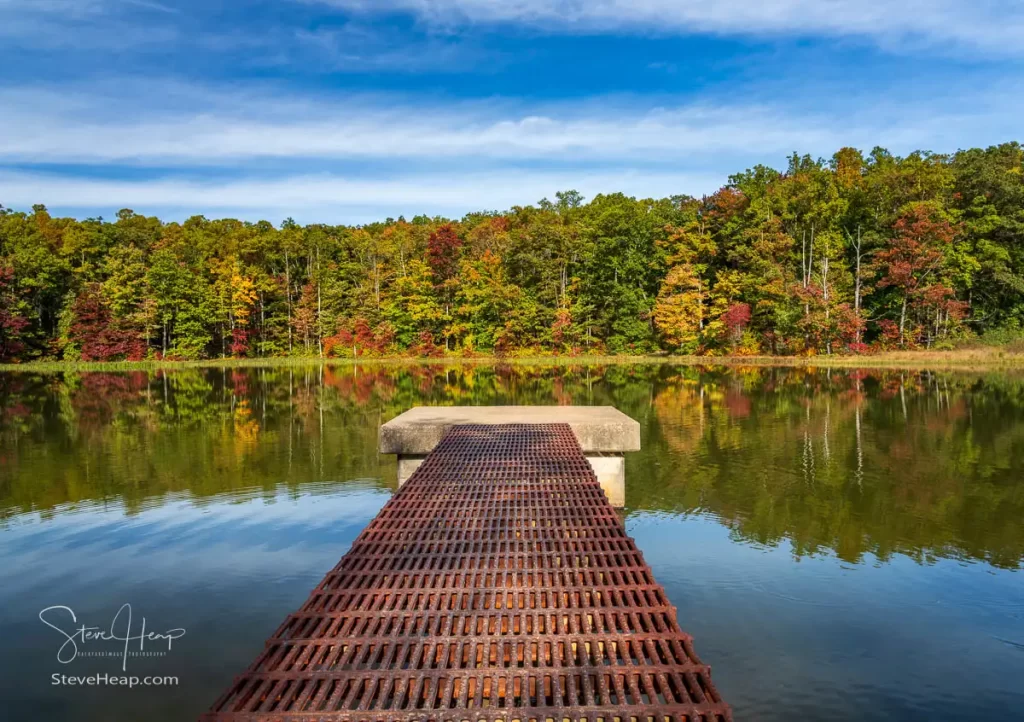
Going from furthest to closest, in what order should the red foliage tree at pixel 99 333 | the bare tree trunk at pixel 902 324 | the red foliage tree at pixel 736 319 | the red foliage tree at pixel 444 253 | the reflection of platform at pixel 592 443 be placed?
the red foliage tree at pixel 444 253
the red foliage tree at pixel 99 333
the red foliage tree at pixel 736 319
the bare tree trunk at pixel 902 324
the reflection of platform at pixel 592 443

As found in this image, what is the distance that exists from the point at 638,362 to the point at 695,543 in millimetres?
28149

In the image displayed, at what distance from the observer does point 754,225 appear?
3641 cm

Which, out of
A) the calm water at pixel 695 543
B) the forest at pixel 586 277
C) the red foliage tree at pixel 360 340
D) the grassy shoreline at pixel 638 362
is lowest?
the calm water at pixel 695 543

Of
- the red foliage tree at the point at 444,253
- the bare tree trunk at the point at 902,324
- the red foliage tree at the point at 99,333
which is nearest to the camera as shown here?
the bare tree trunk at the point at 902,324

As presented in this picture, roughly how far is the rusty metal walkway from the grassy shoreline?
1105 inches

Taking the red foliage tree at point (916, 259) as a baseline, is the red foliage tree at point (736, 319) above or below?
below

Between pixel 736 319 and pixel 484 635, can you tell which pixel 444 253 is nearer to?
pixel 736 319

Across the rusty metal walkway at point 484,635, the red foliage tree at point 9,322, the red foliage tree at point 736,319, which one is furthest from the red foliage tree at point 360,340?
the rusty metal walkway at point 484,635

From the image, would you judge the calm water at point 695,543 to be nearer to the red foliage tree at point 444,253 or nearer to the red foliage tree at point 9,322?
the red foliage tree at point 9,322

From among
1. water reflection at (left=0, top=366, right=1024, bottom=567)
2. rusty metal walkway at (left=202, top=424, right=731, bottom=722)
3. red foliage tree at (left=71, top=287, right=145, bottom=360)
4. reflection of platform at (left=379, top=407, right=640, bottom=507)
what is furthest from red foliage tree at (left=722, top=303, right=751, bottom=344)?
red foliage tree at (left=71, top=287, right=145, bottom=360)

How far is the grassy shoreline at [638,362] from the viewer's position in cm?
2872

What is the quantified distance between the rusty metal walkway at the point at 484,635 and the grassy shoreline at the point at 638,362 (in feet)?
92.1

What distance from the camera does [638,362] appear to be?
34.1 metres

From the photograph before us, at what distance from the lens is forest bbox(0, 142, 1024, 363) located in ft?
107
